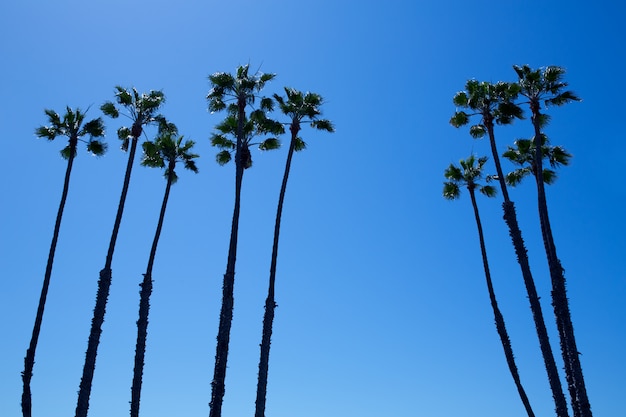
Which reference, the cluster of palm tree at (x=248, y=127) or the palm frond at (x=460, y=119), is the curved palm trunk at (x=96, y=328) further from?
the palm frond at (x=460, y=119)

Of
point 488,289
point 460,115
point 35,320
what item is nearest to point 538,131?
point 460,115

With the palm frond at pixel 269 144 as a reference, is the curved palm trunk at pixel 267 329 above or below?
below

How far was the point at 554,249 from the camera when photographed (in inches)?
1144

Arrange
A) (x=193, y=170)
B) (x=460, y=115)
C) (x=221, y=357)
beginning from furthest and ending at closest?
(x=193, y=170), (x=460, y=115), (x=221, y=357)

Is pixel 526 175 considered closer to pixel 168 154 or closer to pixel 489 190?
pixel 489 190

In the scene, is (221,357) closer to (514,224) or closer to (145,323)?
(145,323)

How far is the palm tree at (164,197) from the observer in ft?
101

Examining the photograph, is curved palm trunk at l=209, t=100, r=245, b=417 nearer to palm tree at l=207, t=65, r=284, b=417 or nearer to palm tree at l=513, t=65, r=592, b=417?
palm tree at l=207, t=65, r=284, b=417

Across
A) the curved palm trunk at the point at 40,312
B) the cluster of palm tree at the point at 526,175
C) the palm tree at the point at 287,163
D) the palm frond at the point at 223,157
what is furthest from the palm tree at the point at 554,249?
the curved palm trunk at the point at 40,312

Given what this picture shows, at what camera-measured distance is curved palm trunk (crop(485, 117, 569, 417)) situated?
1084 inches

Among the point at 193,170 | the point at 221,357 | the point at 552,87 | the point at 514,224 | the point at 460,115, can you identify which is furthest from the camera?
the point at 193,170

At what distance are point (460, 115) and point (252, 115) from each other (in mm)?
11990

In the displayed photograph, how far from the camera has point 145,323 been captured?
1237 inches

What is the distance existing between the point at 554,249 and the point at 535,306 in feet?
9.64
